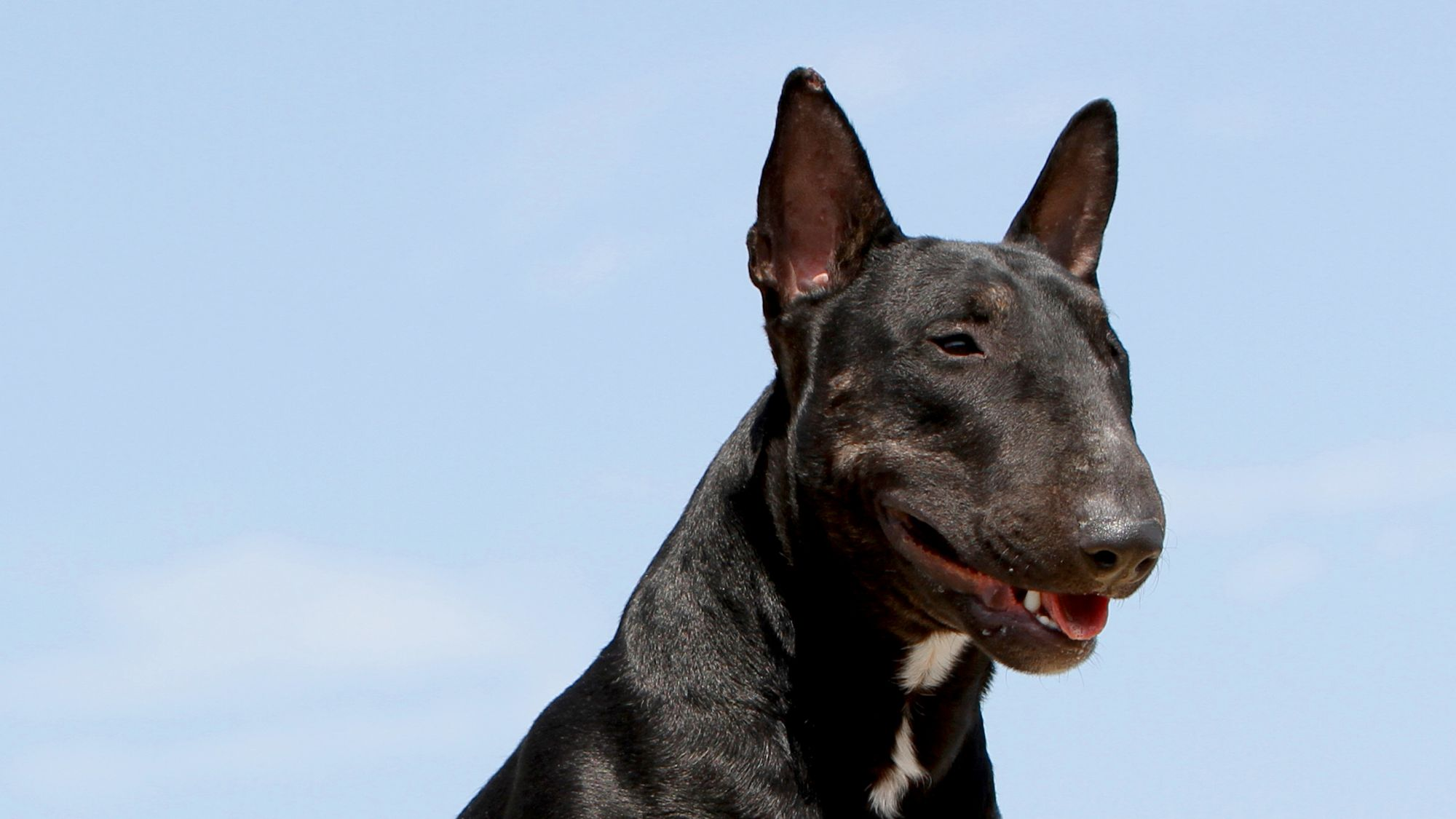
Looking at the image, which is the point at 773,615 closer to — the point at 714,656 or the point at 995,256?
the point at 714,656

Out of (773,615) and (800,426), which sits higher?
(800,426)

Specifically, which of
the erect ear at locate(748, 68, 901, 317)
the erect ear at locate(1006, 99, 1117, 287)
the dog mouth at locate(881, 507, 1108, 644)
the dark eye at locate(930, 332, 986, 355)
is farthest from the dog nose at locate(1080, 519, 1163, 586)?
the erect ear at locate(1006, 99, 1117, 287)

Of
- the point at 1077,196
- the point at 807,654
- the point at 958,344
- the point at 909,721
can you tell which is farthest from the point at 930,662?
the point at 1077,196

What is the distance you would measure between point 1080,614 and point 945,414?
2.46ft

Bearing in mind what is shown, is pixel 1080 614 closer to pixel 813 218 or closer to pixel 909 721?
pixel 909 721

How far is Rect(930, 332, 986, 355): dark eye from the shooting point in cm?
611

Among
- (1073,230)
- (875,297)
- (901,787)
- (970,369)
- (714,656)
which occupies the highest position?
(1073,230)

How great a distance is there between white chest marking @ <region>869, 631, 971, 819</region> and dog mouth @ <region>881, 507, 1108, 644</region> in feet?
1.23

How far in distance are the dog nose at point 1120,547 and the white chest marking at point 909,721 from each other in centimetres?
90

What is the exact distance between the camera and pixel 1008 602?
5.93m

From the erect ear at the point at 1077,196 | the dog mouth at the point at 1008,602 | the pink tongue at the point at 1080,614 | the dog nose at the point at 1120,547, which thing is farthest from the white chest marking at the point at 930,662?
the erect ear at the point at 1077,196

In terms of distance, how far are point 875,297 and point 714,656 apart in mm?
1340

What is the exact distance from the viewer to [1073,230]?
7.50 m

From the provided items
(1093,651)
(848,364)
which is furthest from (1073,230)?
(1093,651)
